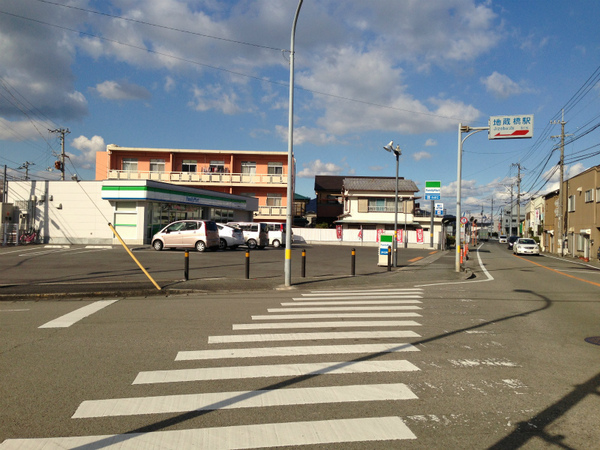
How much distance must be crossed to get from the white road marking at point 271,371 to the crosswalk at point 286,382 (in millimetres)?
12

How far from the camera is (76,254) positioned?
888 inches

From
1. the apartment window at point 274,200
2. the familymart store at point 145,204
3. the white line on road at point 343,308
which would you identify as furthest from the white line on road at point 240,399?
the apartment window at point 274,200

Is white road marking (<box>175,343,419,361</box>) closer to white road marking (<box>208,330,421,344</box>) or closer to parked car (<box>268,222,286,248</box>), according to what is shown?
white road marking (<box>208,330,421,344</box>)

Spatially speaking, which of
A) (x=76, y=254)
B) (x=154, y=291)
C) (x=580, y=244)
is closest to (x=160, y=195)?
(x=76, y=254)

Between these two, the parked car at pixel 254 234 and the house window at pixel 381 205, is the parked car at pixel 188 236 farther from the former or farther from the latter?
the house window at pixel 381 205

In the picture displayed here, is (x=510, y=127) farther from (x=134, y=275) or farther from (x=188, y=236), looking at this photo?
(x=188, y=236)

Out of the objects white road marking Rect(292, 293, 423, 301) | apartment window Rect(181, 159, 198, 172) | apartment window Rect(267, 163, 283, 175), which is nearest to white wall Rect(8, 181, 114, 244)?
apartment window Rect(181, 159, 198, 172)

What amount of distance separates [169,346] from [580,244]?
41.7 meters

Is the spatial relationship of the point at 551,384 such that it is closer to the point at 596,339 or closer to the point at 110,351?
the point at 596,339

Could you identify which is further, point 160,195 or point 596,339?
point 160,195

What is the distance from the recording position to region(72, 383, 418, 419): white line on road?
4.19 meters

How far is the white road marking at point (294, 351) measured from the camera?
5973 mm

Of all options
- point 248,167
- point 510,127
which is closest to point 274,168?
point 248,167

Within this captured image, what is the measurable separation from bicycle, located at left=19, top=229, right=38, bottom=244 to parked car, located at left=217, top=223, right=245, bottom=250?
13.2 meters
